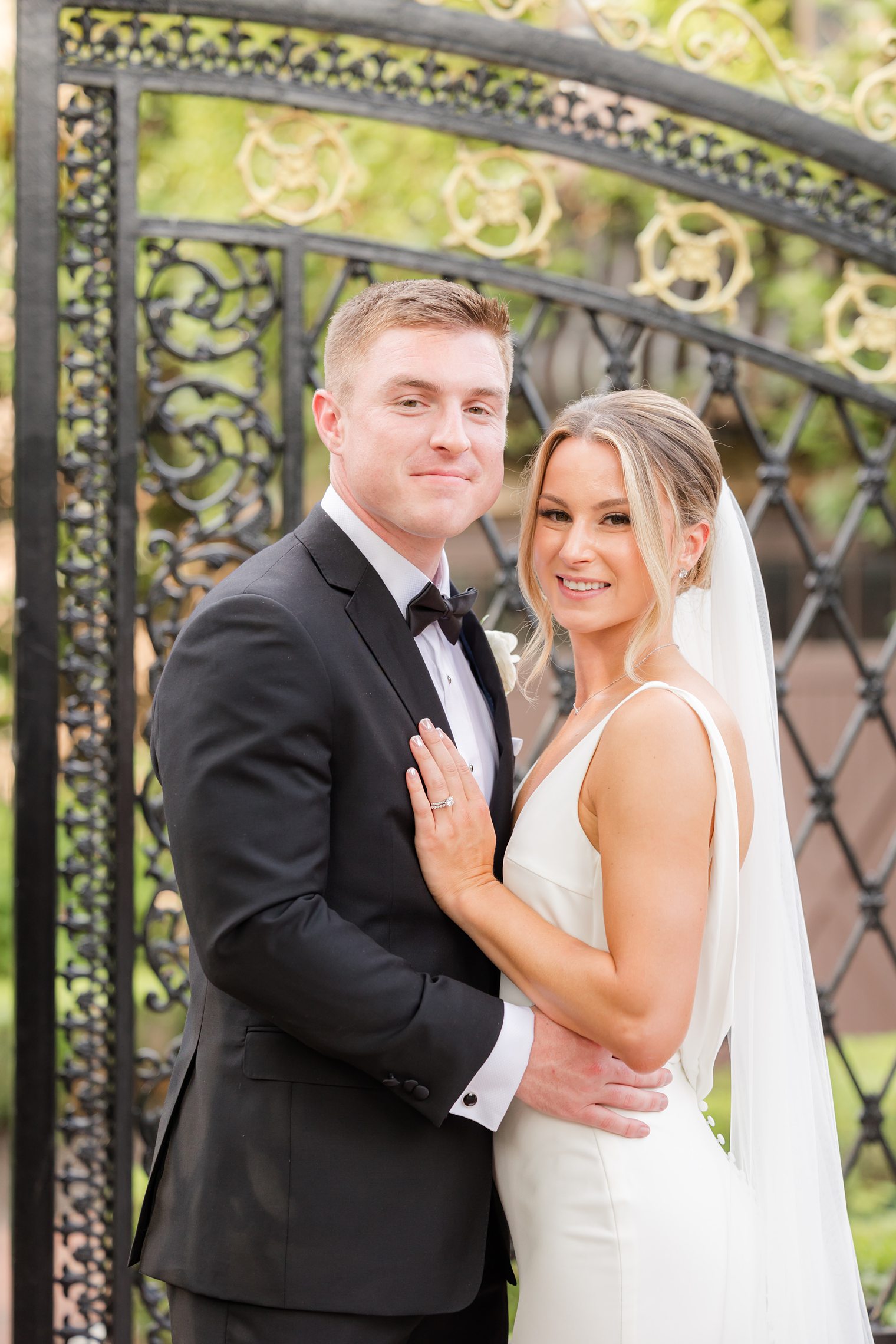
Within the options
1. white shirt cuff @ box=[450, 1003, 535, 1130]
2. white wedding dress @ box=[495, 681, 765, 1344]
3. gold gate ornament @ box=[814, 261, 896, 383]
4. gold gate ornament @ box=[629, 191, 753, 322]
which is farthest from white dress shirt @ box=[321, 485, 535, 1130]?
gold gate ornament @ box=[814, 261, 896, 383]

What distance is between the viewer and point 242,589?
195 centimetres

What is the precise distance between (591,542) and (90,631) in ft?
4.52

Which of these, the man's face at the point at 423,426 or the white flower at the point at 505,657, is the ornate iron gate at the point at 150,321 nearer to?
the white flower at the point at 505,657

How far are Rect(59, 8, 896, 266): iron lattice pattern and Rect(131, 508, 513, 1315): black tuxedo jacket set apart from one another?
140cm

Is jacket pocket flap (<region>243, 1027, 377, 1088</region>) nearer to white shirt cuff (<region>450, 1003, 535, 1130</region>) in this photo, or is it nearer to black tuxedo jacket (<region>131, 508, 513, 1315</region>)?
black tuxedo jacket (<region>131, 508, 513, 1315</region>)

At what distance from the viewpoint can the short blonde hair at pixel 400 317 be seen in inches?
81.5

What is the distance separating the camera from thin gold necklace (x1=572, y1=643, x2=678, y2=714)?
218 cm

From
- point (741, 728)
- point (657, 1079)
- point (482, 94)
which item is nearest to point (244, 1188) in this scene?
point (657, 1079)

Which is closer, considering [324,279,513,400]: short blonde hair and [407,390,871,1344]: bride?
[407,390,871,1344]: bride

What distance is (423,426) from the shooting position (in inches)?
82.0

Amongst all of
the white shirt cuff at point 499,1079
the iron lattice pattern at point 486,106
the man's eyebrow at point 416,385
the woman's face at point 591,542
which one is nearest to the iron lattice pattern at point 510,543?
the iron lattice pattern at point 486,106

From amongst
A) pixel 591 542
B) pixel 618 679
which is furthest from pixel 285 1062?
pixel 591 542

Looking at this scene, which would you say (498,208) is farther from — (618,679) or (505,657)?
(618,679)

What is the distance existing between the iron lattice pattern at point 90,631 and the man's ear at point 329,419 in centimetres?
91
